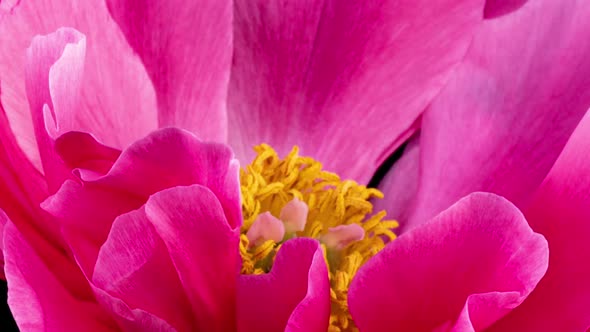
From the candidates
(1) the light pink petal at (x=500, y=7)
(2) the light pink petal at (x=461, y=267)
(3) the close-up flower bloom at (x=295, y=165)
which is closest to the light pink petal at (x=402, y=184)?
(3) the close-up flower bloom at (x=295, y=165)

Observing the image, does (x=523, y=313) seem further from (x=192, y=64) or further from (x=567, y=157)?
(x=192, y=64)

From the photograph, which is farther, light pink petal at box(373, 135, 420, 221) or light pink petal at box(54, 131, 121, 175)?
light pink petal at box(373, 135, 420, 221)

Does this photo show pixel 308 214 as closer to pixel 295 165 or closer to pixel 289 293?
pixel 295 165

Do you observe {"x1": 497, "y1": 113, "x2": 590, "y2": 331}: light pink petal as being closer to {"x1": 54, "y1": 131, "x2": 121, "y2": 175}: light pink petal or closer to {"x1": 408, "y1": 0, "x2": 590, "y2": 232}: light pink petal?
{"x1": 408, "y1": 0, "x2": 590, "y2": 232}: light pink petal

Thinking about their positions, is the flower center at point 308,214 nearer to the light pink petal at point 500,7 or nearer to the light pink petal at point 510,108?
the light pink petal at point 510,108

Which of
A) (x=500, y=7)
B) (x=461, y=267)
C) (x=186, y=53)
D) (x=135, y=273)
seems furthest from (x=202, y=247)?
(x=500, y=7)

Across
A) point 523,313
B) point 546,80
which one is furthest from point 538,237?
point 546,80

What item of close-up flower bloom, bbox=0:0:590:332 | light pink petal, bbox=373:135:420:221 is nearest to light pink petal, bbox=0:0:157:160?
close-up flower bloom, bbox=0:0:590:332
